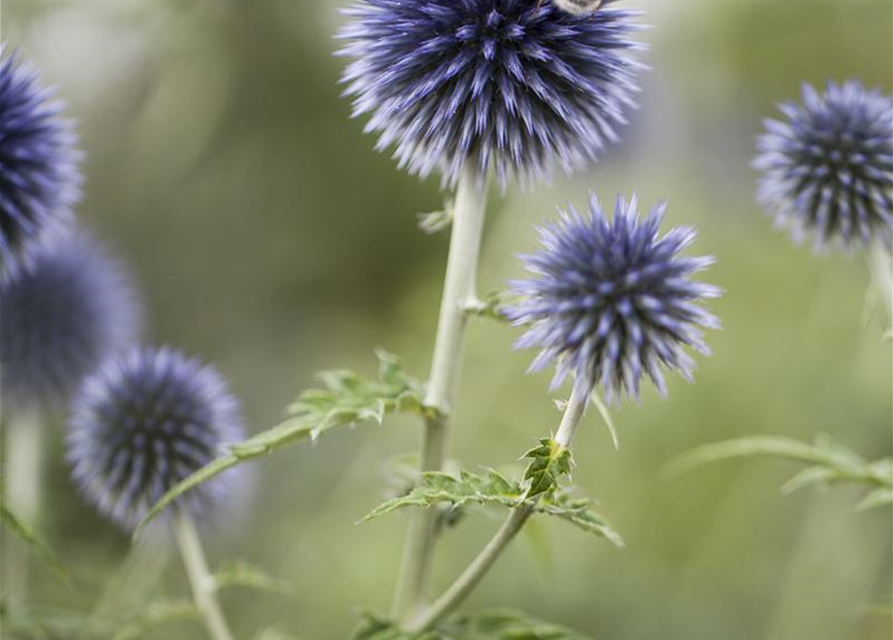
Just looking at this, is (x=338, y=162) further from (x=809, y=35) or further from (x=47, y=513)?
(x=47, y=513)

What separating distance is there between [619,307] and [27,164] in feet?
3.70

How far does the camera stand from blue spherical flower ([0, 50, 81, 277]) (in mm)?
1633

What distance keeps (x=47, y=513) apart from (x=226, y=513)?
Result: 0.57 metres

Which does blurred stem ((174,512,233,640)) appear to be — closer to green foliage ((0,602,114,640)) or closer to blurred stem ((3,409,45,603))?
green foliage ((0,602,114,640))

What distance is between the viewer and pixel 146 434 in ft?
5.86

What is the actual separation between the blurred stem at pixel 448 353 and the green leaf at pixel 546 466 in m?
0.26

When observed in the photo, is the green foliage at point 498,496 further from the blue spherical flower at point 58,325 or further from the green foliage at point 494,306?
the blue spherical flower at point 58,325

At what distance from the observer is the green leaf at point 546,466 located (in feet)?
3.42

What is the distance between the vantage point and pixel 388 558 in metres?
3.02

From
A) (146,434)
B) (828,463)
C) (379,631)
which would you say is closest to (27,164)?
(146,434)

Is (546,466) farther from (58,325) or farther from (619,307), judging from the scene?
(58,325)

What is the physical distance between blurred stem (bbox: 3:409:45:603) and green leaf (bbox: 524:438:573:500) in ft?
4.37

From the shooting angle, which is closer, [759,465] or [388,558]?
[388,558]

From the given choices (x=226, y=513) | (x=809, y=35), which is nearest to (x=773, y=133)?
(x=226, y=513)
